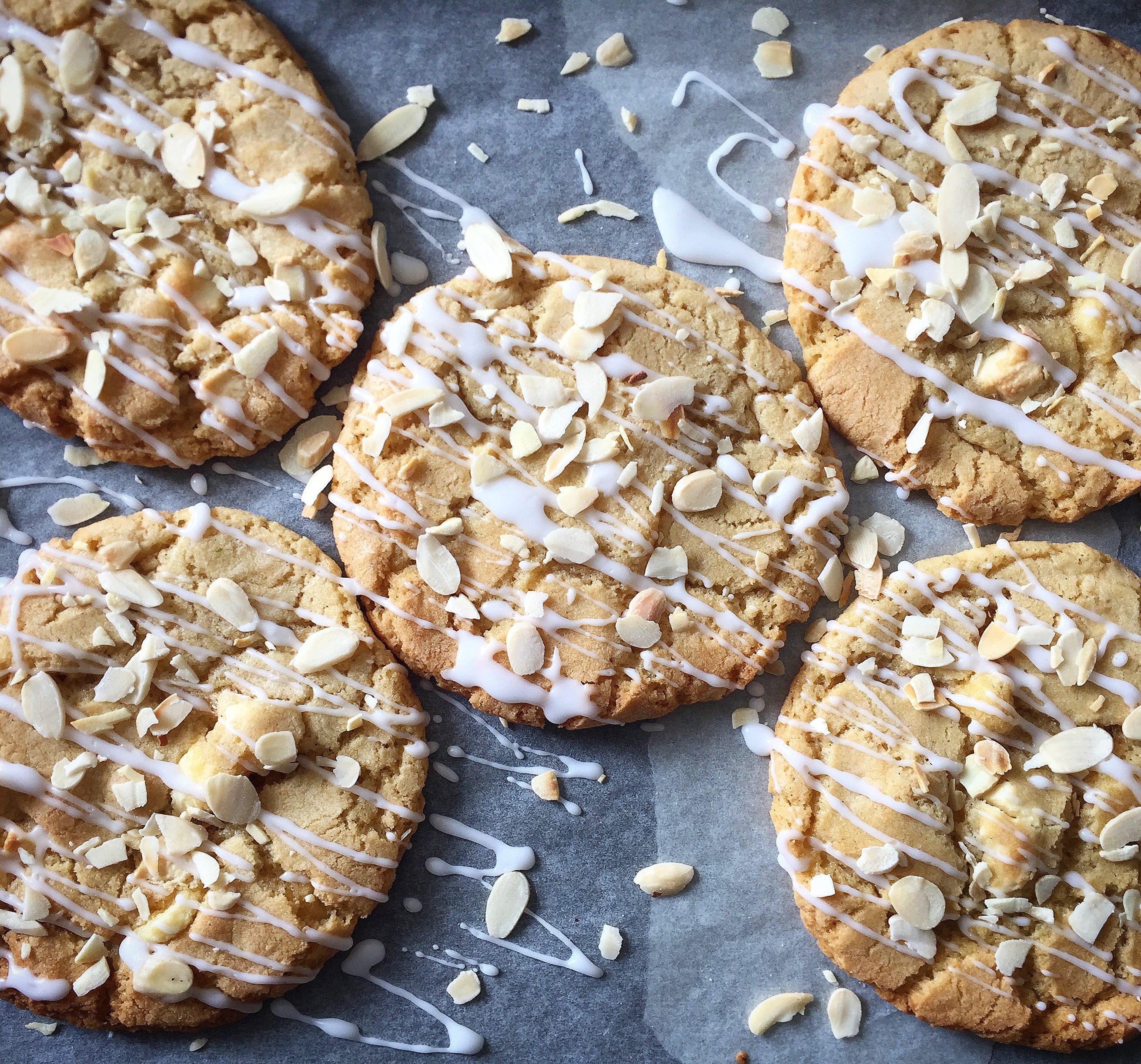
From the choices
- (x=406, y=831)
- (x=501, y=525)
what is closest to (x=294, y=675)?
(x=406, y=831)

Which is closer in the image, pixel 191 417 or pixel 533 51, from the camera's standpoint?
pixel 191 417

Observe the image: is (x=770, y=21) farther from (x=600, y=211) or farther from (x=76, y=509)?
(x=76, y=509)

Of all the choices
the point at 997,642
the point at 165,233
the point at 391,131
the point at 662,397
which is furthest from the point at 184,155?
the point at 997,642

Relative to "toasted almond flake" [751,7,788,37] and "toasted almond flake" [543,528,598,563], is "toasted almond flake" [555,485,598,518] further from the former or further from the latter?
"toasted almond flake" [751,7,788,37]

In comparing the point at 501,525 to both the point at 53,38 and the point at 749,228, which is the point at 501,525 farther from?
the point at 53,38

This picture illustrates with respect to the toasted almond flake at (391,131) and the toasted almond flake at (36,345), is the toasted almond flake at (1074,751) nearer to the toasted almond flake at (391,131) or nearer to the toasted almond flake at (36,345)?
the toasted almond flake at (391,131)

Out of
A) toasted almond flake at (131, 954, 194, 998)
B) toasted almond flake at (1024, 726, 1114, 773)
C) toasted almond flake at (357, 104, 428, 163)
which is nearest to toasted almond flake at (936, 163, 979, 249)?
toasted almond flake at (1024, 726, 1114, 773)
